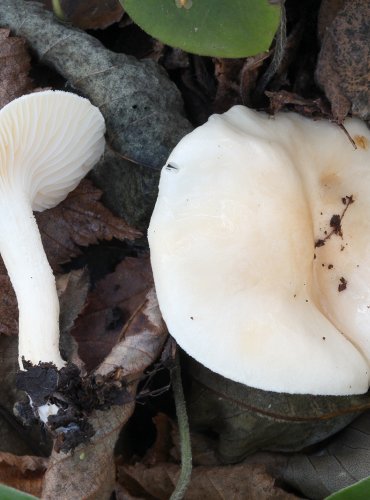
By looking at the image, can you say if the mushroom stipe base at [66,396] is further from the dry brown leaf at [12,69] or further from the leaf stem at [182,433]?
the dry brown leaf at [12,69]

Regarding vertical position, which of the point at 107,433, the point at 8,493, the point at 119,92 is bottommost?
the point at 107,433

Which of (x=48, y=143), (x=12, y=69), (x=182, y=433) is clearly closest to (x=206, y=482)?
(x=182, y=433)

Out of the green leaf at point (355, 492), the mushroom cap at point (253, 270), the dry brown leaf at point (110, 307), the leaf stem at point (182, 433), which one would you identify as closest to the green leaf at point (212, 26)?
the mushroom cap at point (253, 270)

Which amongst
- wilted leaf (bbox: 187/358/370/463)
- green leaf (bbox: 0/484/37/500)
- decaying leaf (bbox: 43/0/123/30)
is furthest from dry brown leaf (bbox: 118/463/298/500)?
decaying leaf (bbox: 43/0/123/30)

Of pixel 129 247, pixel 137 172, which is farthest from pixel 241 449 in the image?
pixel 137 172

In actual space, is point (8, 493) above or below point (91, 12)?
below

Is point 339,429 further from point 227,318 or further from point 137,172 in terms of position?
point 137,172

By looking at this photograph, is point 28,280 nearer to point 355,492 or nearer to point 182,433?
point 182,433

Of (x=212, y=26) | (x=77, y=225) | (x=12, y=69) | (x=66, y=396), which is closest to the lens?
(x=212, y=26)
